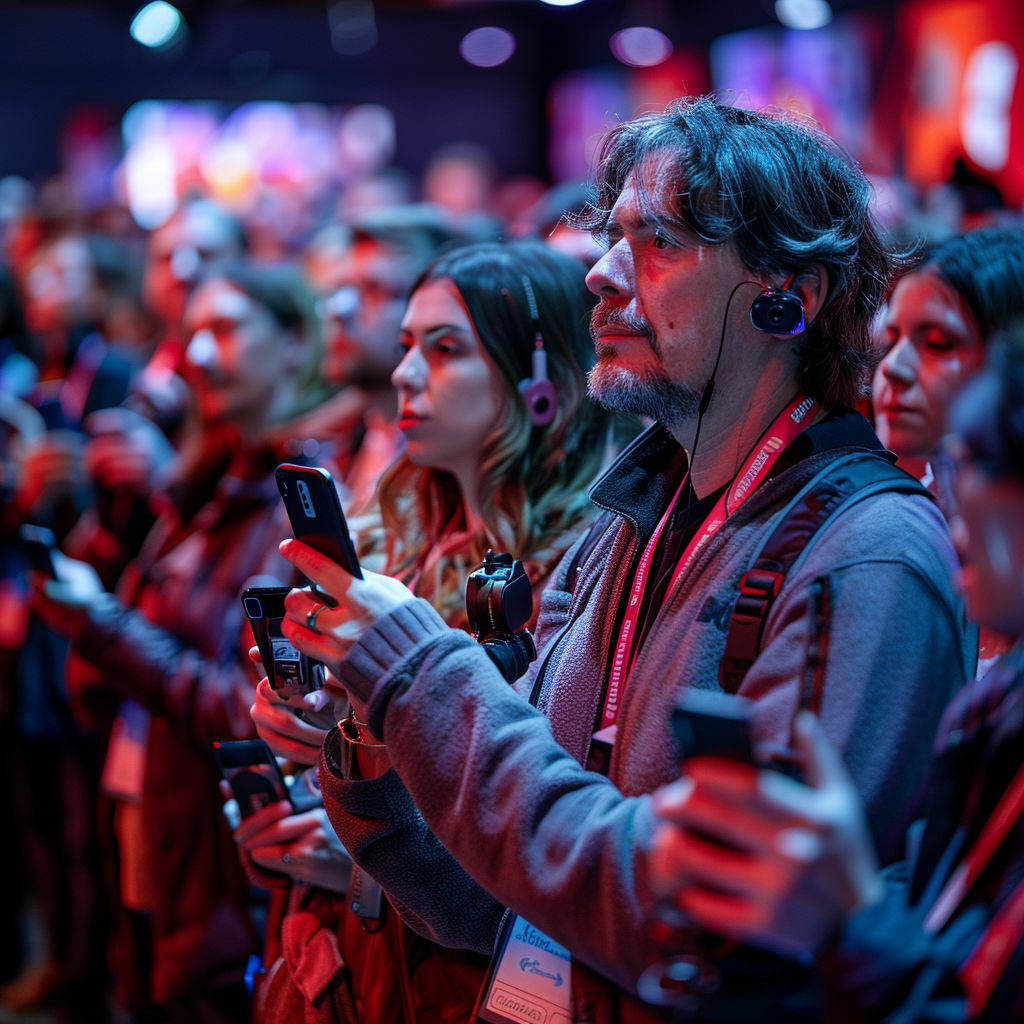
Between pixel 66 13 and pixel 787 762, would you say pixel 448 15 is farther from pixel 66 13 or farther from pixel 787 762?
pixel 787 762

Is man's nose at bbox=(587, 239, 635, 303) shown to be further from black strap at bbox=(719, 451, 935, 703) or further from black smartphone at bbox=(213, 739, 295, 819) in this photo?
black smartphone at bbox=(213, 739, 295, 819)

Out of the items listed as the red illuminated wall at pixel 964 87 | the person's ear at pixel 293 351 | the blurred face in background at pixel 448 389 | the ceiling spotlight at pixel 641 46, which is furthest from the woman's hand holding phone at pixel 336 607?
the ceiling spotlight at pixel 641 46

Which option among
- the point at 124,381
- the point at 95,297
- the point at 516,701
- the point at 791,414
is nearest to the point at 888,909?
the point at 516,701

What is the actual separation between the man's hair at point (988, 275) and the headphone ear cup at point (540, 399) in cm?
65

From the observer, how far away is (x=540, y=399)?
77.3 inches

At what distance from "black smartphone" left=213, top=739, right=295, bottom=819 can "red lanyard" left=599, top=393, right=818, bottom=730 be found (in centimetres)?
64

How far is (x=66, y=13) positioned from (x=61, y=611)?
308 inches

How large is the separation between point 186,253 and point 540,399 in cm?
293

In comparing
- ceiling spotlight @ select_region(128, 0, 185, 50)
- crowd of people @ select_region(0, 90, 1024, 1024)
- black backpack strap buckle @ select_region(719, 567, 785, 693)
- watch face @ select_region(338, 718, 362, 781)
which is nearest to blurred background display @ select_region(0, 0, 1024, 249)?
ceiling spotlight @ select_region(128, 0, 185, 50)

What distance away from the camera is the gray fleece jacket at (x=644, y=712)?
3.53 feet

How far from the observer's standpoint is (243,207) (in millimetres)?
8688

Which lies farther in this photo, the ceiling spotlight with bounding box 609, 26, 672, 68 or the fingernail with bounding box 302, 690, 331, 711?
the ceiling spotlight with bounding box 609, 26, 672, 68

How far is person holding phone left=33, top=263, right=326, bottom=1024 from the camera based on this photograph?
2.46 metres

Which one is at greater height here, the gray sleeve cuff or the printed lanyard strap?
the gray sleeve cuff
